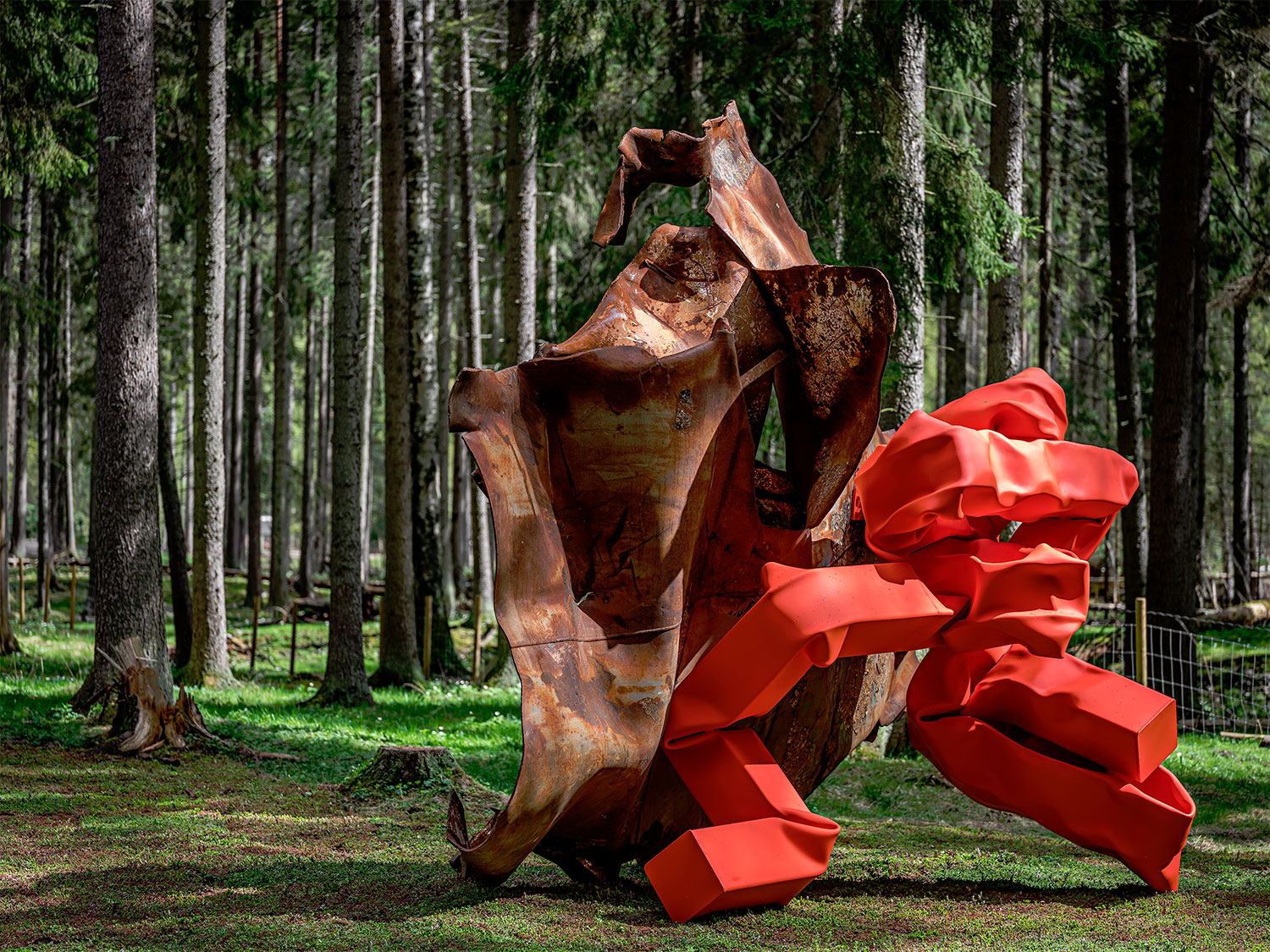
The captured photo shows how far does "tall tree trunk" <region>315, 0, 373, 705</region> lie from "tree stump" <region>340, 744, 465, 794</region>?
15.8 ft

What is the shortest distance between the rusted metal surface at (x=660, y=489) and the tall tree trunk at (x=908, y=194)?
4.79 m

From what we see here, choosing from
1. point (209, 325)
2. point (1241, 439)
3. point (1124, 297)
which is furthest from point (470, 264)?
point (1241, 439)

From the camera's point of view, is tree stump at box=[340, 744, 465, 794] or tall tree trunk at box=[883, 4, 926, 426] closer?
tree stump at box=[340, 744, 465, 794]

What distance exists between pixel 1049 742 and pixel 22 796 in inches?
259

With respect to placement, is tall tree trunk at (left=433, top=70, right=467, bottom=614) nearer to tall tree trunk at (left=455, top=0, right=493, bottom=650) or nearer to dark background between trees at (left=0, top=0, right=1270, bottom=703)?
dark background between trees at (left=0, top=0, right=1270, bottom=703)

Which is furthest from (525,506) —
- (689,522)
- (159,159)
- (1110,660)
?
(159,159)

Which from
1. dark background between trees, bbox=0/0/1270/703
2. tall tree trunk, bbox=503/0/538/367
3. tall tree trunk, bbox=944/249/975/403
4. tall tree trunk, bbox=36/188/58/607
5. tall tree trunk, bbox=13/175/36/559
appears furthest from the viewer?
tall tree trunk, bbox=13/175/36/559

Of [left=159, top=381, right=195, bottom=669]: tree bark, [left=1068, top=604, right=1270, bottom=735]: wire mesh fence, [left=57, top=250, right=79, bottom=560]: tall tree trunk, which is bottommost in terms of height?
[left=1068, top=604, right=1270, bottom=735]: wire mesh fence

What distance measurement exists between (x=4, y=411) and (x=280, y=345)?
5.08 m

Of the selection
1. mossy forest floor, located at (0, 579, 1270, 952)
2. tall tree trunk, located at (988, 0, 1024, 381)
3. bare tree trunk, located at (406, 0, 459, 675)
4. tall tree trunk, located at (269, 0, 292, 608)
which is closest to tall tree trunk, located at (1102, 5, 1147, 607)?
tall tree trunk, located at (988, 0, 1024, 381)

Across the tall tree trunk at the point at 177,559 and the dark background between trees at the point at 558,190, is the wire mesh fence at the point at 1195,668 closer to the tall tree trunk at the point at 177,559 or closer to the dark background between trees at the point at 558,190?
the dark background between trees at the point at 558,190

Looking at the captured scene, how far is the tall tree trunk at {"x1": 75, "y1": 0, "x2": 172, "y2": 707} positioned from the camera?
10547 millimetres

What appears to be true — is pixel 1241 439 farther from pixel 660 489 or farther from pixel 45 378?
pixel 45 378

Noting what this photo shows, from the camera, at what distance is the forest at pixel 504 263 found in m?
10.6
